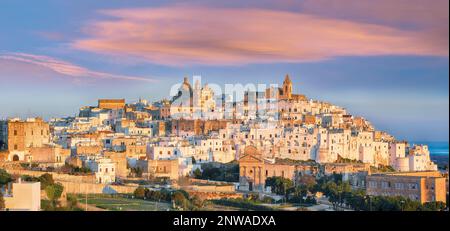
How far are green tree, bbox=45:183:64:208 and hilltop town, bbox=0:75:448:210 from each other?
0.44 ft

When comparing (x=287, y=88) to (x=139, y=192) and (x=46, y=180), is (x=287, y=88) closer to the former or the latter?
(x=139, y=192)

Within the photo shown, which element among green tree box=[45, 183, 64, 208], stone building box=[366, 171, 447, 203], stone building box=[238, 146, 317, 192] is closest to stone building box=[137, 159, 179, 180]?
stone building box=[238, 146, 317, 192]

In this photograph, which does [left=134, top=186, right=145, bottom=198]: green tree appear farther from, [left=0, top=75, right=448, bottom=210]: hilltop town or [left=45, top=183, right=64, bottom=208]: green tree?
[left=45, top=183, right=64, bottom=208]: green tree

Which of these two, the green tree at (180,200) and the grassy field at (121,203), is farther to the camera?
the green tree at (180,200)

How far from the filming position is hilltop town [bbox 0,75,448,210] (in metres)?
17.2

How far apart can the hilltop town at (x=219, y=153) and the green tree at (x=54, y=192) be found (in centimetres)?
13

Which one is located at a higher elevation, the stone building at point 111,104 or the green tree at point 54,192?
the stone building at point 111,104

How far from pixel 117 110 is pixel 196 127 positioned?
93.4 inches

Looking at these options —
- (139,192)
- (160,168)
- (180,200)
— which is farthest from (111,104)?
(180,200)

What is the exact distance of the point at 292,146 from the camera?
22391 millimetres

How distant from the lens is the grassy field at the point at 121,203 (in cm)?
1501

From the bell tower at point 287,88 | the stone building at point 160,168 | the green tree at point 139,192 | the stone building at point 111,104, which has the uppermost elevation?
the bell tower at point 287,88

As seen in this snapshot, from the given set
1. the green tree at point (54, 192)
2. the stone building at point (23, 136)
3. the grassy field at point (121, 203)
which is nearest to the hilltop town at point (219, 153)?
the stone building at point (23, 136)

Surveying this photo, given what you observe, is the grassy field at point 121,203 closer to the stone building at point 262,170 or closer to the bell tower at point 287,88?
the stone building at point 262,170
